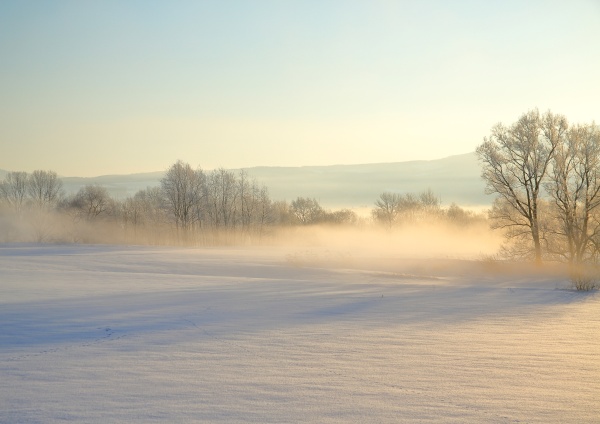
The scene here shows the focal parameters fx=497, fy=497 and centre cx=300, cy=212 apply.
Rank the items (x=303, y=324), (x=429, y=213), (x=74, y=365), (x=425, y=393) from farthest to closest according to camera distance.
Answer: (x=429, y=213), (x=303, y=324), (x=74, y=365), (x=425, y=393)

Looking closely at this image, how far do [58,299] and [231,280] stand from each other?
371 inches

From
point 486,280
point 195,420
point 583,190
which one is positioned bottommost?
point 486,280

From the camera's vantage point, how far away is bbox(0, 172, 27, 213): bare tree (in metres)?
89.4

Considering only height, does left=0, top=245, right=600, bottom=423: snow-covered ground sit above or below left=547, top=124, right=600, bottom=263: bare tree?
below

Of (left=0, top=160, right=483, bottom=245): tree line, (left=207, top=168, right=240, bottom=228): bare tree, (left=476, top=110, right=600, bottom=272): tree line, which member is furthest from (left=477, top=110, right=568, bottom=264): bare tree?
(left=207, top=168, right=240, bottom=228): bare tree

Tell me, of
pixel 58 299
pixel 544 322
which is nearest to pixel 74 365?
pixel 58 299

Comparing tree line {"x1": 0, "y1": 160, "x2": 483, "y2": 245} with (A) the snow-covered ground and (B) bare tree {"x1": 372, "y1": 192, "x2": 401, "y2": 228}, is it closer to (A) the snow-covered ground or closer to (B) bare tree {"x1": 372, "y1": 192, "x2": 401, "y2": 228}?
(B) bare tree {"x1": 372, "y1": 192, "x2": 401, "y2": 228}

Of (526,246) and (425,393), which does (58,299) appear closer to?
(425,393)

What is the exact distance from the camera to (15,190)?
297ft

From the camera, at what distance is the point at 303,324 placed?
44.7ft

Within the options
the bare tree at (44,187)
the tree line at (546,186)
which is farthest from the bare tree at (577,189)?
the bare tree at (44,187)

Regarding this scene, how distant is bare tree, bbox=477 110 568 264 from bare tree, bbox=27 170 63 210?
254 feet

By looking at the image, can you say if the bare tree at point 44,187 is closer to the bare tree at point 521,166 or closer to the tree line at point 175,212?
the tree line at point 175,212

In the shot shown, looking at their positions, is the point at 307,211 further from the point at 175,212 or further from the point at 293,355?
the point at 293,355
